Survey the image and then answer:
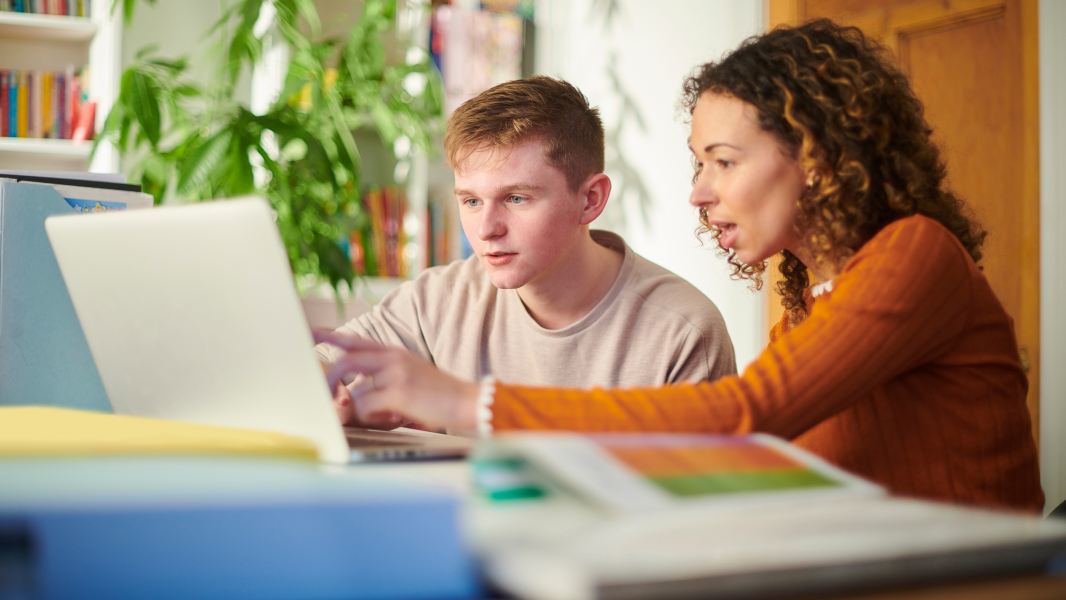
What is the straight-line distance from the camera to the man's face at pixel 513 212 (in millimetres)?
1317

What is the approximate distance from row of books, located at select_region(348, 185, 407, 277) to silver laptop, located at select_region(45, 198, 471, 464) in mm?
1968

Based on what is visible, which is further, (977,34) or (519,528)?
(977,34)

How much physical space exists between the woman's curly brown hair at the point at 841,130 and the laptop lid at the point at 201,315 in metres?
0.58

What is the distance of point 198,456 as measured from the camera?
0.56 meters

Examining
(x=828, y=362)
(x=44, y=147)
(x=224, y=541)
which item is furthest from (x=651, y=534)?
(x=44, y=147)

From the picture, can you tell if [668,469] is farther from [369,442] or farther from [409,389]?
[369,442]

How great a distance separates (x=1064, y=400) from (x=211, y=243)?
76.3 inches

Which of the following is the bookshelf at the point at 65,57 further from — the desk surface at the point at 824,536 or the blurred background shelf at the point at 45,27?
the desk surface at the point at 824,536

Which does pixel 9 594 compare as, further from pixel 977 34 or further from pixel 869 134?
pixel 977 34

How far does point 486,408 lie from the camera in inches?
27.6

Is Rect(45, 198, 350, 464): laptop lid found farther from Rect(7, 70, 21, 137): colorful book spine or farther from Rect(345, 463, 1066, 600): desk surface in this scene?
Rect(7, 70, 21, 137): colorful book spine

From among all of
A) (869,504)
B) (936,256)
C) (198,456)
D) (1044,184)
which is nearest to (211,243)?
(198,456)

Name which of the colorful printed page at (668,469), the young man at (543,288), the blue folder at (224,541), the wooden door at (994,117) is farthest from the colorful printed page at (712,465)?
the wooden door at (994,117)

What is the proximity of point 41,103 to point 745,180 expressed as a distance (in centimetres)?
278
